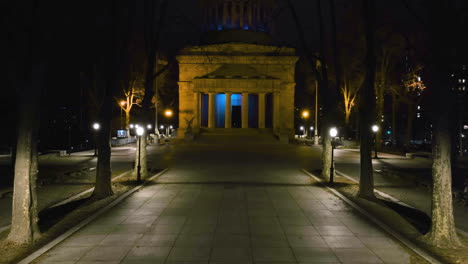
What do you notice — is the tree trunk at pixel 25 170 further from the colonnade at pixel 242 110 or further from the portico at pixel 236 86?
the colonnade at pixel 242 110

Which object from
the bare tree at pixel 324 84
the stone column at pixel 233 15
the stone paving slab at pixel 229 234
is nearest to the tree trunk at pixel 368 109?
the stone paving slab at pixel 229 234

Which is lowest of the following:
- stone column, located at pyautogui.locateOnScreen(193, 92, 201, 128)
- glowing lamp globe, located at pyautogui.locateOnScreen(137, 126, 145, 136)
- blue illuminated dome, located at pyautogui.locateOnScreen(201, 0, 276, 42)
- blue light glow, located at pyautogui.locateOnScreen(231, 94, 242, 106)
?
glowing lamp globe, located at pyautogui.locateOnScreen(137, 126, 145, 136)

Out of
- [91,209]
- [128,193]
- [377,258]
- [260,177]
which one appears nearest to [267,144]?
[260,177]

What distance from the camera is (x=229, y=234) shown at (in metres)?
10.1

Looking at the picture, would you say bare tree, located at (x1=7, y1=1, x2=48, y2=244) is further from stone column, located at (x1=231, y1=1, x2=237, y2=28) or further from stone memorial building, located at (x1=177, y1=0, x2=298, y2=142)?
stone column, located at (x1=231, y1=1, x2=237, y2=28)

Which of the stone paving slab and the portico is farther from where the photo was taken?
the portico

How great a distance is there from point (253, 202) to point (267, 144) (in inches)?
1406

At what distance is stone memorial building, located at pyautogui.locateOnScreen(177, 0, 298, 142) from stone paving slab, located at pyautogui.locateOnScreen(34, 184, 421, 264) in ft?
128

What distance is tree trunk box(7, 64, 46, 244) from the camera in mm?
9078

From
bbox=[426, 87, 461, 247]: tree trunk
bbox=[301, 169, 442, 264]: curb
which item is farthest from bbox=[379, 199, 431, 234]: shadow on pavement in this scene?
bbox=[426, 87, 461, 247]: tree trunk

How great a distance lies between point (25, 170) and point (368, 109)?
11.2 metres

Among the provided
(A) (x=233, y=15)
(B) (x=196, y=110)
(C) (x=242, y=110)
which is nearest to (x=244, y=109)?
(C) (x=242, y=110)

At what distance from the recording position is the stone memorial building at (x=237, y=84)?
60094 mm

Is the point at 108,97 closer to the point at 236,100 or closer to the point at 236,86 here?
the point at 236,86
